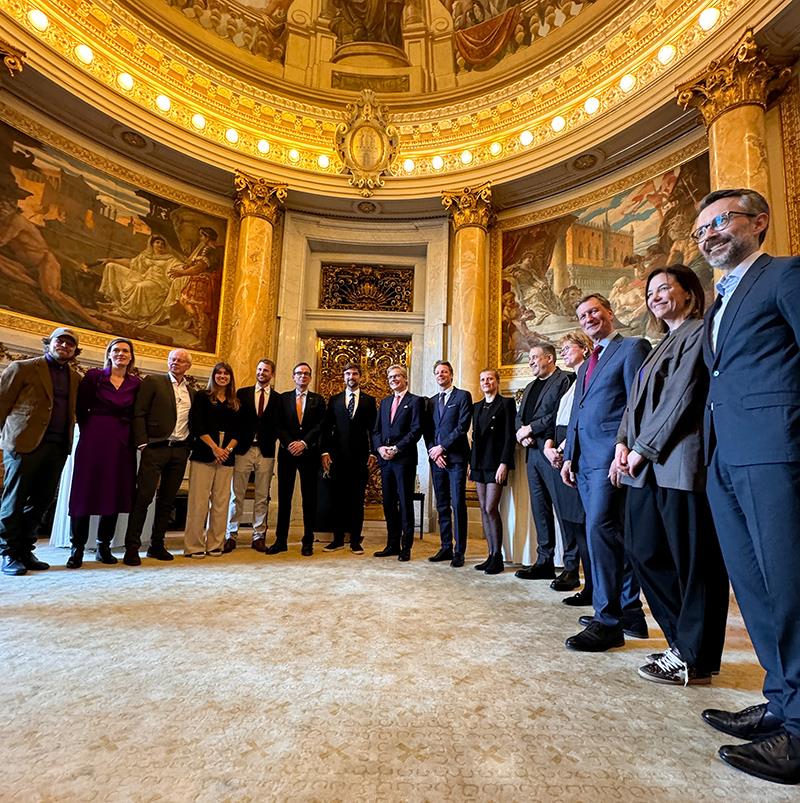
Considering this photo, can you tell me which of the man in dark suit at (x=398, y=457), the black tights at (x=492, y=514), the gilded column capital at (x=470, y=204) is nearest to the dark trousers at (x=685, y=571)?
the black tights at (x=492, y=514)

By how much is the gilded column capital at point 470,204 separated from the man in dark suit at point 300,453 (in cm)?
568

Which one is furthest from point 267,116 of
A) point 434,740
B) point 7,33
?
point 434,740

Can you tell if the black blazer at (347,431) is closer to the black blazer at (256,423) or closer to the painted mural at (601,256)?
the black blazer at (256,423)

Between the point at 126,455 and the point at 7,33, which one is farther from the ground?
the point at 7,33

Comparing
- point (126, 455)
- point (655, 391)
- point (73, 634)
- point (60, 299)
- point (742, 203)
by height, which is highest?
point (60, 299)

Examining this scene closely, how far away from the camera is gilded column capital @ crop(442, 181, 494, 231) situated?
913cm

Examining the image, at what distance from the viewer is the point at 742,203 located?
1660 millimetres

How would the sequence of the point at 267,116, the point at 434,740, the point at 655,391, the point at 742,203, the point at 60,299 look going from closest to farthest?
the point at 434,740 < the point at 742,203 < the point at 655,391 < the point at 60,299 < the point at 267,116

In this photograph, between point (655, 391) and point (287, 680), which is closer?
point (287, 680)

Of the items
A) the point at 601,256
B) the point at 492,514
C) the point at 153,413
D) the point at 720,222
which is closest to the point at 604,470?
the point at 720,222

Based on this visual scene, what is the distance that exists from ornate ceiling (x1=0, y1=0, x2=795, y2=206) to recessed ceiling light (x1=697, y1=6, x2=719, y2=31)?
0.02m

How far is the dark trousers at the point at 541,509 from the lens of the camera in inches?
162

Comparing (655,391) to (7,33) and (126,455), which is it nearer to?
(126,455)

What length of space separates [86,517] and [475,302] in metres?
7.05
